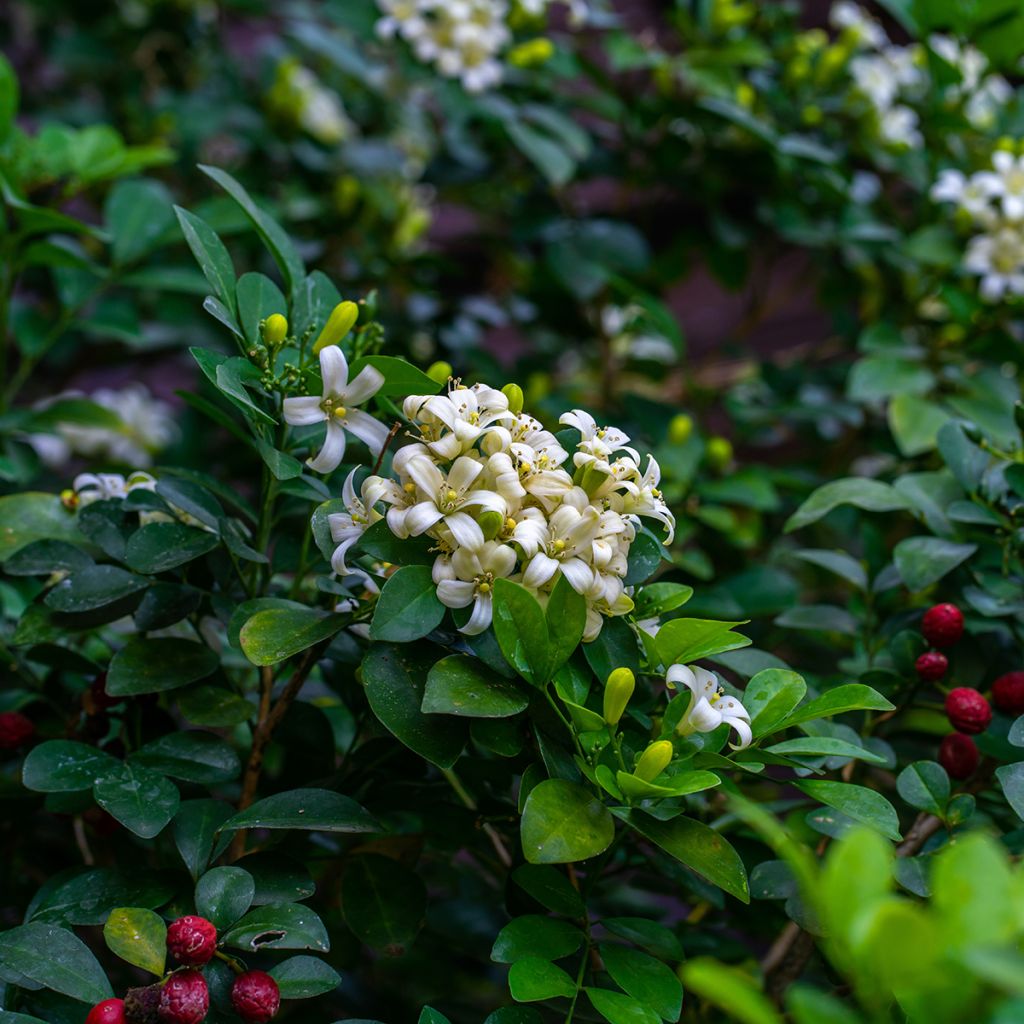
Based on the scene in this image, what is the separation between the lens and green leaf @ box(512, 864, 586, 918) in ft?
2.15

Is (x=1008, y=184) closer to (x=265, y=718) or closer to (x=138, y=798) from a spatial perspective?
(x=265, y=718)

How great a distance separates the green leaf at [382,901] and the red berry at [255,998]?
0.13 meters

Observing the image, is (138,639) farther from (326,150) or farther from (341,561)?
(326,150)

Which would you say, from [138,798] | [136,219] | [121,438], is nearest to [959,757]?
[138,798]

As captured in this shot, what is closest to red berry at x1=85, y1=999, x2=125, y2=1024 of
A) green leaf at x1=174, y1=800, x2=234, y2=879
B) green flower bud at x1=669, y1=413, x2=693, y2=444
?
green leaf at x1=174, y1=800, x2=234, y2=879

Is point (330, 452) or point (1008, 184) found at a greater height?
point (1008, 184)

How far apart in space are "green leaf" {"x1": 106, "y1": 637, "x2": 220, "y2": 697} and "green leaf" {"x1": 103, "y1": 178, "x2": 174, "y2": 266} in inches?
28.0

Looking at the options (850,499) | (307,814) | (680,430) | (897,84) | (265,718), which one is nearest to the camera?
(307,814)

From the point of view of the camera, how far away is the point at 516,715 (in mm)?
642

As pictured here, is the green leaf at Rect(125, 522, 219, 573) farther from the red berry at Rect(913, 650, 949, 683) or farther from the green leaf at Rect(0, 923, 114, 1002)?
the red berry at Rect(913, 650, 949, 683)

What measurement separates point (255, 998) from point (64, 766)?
0.71 feet

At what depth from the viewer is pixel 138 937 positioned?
1.88ft

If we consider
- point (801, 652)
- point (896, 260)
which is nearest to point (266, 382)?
point (801, 652)

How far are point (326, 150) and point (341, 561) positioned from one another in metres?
1.37
